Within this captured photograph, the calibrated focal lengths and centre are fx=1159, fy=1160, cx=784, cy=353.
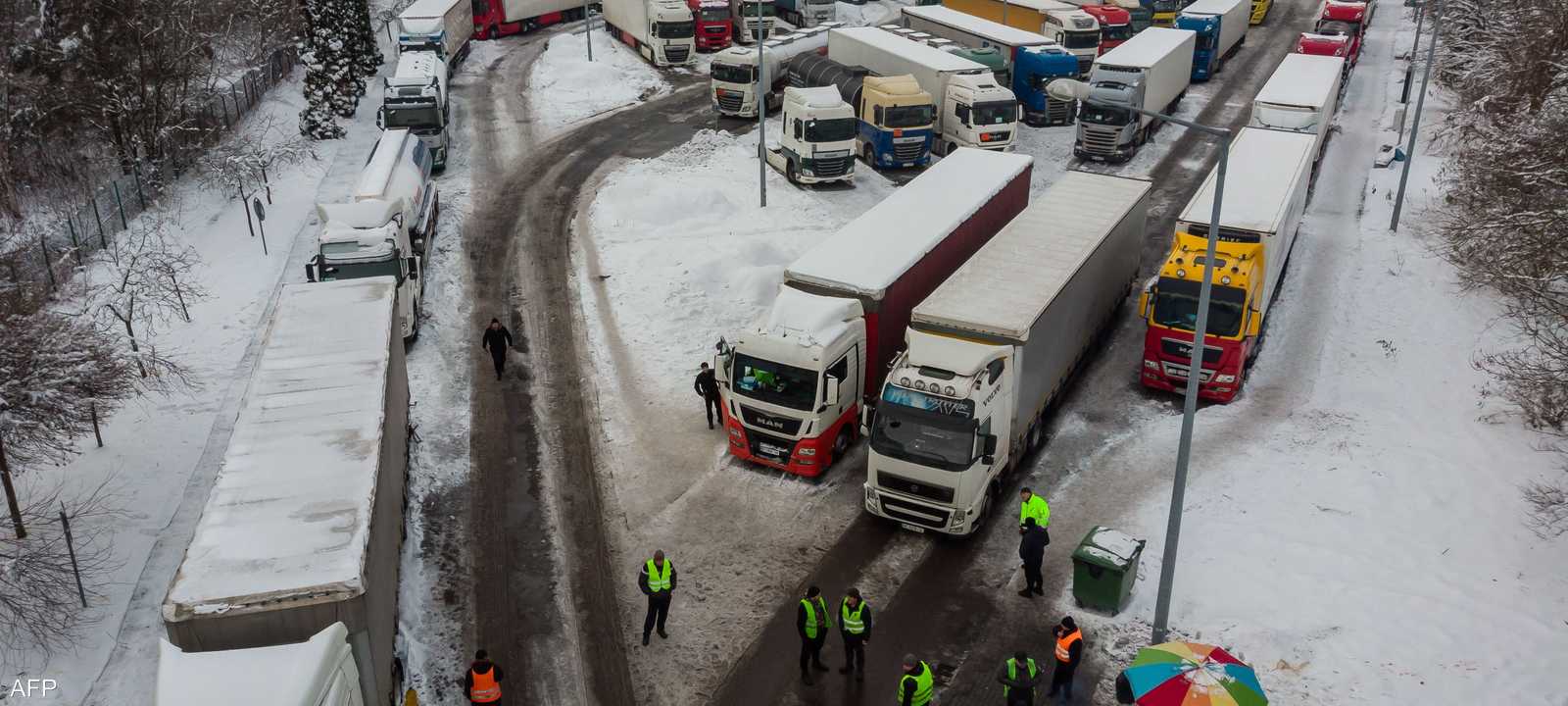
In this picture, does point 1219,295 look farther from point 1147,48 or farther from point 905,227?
point 1147,48

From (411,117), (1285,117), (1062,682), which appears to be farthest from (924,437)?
(411,117)

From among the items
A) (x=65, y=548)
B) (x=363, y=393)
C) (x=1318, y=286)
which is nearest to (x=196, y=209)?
(x=65, y=548)

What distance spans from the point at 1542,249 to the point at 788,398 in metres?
13.7

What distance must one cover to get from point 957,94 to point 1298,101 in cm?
930

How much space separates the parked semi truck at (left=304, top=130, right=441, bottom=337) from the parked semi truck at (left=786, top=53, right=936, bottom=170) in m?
12.8

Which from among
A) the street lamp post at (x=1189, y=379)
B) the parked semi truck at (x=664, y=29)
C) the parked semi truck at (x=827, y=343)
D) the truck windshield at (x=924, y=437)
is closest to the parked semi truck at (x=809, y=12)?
the parked semi truck at (x=664, y=29)

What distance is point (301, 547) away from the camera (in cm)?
1244

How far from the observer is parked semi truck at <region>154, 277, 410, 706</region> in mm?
11164

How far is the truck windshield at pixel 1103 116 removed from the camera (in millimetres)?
34375

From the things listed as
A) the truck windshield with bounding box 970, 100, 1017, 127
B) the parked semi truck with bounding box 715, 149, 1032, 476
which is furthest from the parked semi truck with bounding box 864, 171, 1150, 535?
the truck windshield with bounding box 970, 100, 1017, 127

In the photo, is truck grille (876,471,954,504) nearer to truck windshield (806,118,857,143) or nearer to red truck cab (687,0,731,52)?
truck windshield (806,118,857,143)

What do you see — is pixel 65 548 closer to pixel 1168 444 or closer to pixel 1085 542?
pixel 1085 542

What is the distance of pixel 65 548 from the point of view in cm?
1672

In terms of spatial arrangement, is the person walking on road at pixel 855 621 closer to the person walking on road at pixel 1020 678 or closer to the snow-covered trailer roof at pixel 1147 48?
the person walking on road at pixel 1020 678
